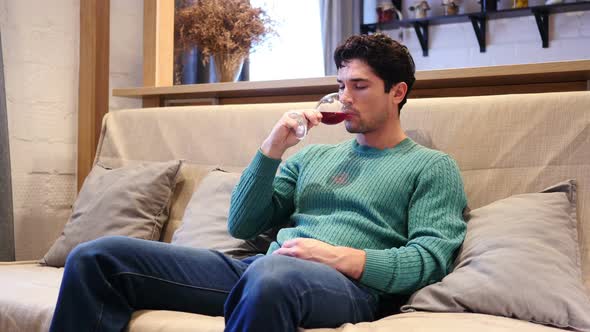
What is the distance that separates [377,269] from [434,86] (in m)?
0.90

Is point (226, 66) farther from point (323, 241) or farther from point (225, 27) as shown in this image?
point (323, 241)

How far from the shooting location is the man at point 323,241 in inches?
53.2

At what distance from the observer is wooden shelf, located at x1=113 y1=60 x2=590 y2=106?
6.58 feet

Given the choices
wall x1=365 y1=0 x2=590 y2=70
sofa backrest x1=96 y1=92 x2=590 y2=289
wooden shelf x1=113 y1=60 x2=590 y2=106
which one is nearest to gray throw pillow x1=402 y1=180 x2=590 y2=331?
sofa backrest x1=96 y1=92 x2=590 y2=289

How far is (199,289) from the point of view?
5.10 feet

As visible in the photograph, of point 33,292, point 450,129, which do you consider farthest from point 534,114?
point 33,292

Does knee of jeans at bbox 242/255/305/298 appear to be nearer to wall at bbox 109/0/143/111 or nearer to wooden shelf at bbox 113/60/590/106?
wooden shelf at bbox 113/60/590/106

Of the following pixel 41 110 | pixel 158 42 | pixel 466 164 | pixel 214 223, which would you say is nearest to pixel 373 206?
pixel 466 164

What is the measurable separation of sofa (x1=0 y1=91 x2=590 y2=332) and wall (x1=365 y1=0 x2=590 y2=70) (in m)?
2.45

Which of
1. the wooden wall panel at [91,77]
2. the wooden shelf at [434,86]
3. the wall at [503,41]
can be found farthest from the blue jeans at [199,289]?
the wall at [503,41]

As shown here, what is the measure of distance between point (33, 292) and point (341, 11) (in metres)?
3.22

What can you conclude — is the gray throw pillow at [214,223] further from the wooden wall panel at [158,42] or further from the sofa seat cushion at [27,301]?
the wooden wall panel at [158,42]

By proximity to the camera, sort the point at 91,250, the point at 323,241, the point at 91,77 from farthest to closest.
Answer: the point at 91,77, the point at 323,241, the point at 91,250

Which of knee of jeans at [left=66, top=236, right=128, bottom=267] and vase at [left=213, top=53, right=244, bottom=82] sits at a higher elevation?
vase at [left=213, top=53, right=244, bottom=82]
